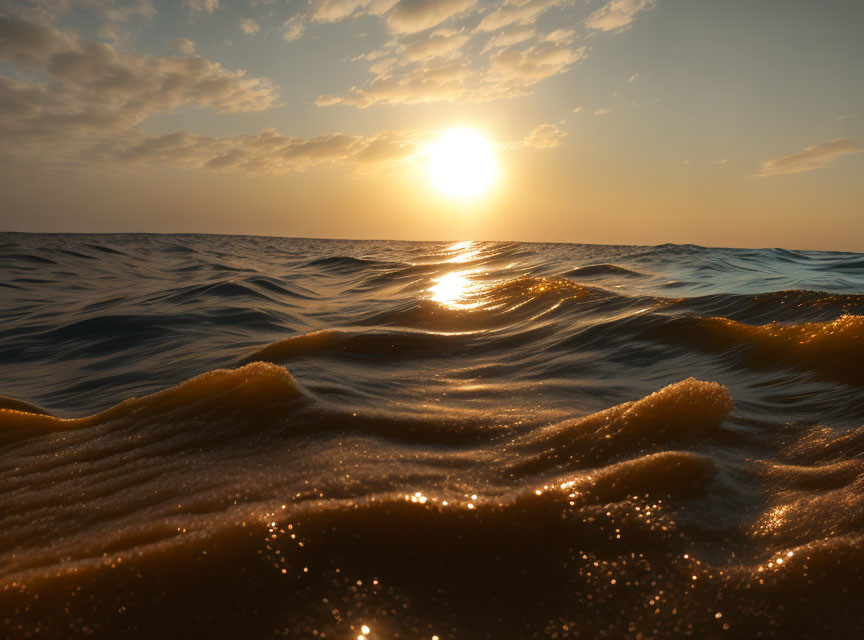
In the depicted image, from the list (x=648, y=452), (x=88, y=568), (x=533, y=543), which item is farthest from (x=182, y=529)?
(x=648, y=452)

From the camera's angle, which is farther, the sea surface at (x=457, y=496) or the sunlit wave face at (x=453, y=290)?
the sunlit wave face at (x=453, y=290)

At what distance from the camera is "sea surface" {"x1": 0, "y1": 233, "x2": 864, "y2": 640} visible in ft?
3.29

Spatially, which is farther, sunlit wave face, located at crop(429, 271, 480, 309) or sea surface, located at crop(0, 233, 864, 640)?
sunlit wave face, located at crop(429, 271, 480, 309)

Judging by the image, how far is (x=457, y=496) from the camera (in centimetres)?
138

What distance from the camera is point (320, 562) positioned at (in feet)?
3.62

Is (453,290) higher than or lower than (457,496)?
higher

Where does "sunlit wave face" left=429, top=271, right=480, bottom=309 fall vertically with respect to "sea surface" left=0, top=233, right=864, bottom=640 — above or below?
above

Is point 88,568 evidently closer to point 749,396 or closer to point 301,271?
point 749,396

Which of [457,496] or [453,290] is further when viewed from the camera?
[453,290]

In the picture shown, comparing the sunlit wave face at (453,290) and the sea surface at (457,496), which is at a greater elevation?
the sunlit wave face at (453,290)

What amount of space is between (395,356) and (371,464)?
6.53ft

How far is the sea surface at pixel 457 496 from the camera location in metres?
1.00

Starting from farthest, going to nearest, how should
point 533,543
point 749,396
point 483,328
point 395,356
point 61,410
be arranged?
1. point 483,328
2. point 395,356
3. point 61,410
4. point 749,396
5. point 533,543

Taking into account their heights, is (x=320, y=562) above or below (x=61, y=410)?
above
